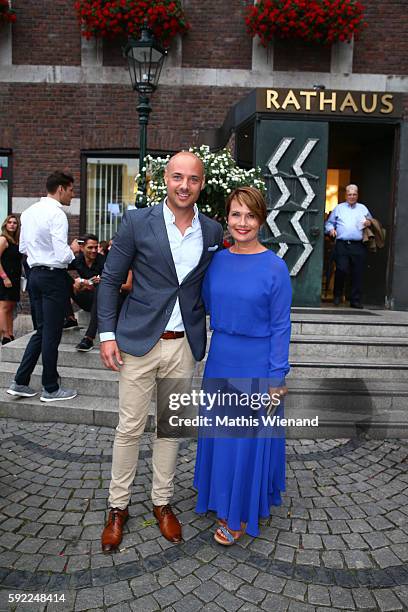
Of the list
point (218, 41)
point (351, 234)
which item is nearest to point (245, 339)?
point (351, 234)

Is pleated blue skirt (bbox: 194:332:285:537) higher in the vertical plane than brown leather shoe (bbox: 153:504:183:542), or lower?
higher

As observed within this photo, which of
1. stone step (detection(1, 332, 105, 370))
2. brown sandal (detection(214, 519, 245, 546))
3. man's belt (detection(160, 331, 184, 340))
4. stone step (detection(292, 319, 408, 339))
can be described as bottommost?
brown sandal (detection(214, 519, 245, 546))

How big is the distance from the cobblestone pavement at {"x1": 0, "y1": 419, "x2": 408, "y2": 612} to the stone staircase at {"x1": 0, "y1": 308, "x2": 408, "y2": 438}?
0.62 metres

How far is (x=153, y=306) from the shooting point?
2766 millimetres

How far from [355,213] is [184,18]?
179 inches

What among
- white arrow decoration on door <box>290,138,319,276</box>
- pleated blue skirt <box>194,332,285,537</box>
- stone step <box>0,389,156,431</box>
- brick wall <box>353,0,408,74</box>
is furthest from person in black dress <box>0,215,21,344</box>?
brick wall <box>353,0,408,74</box>

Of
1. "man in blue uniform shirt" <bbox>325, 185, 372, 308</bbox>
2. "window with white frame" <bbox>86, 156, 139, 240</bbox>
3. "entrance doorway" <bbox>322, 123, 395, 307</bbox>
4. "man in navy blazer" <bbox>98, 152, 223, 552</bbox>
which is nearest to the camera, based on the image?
"man in navy blazer" <bbox>98, 152, 223, 552</bbox>

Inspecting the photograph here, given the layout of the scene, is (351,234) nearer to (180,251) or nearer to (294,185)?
(294,185)

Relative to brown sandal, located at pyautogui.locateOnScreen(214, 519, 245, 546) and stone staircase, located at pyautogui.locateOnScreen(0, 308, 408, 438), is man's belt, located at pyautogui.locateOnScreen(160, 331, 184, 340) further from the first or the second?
stone staircase, located at pyautogui.locateOnScreen(0, 308, 408, 438)

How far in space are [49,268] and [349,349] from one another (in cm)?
326

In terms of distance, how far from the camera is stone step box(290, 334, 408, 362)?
5500 millimetres

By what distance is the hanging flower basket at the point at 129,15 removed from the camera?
8.27m

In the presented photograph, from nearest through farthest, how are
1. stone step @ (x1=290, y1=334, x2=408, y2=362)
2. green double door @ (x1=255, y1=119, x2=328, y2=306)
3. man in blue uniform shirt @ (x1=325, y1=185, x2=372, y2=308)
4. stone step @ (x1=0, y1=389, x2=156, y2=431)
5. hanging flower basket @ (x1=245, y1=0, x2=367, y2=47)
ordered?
stone step @ (x1=0, y1=389, x2=156, y2=431), stone step @ (x1=290, y1=334, x2=408, y2=362), green double door @ (x1=255, y1=119, x2=328, y2=306), man in blue uniform shirt @ (x1=325, y1=185, x2=372, y2=308), hanging flower basket @ (x1=245, y1=0, x2=367, y2=47)

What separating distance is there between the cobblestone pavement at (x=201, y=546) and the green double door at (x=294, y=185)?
3.68 meters
